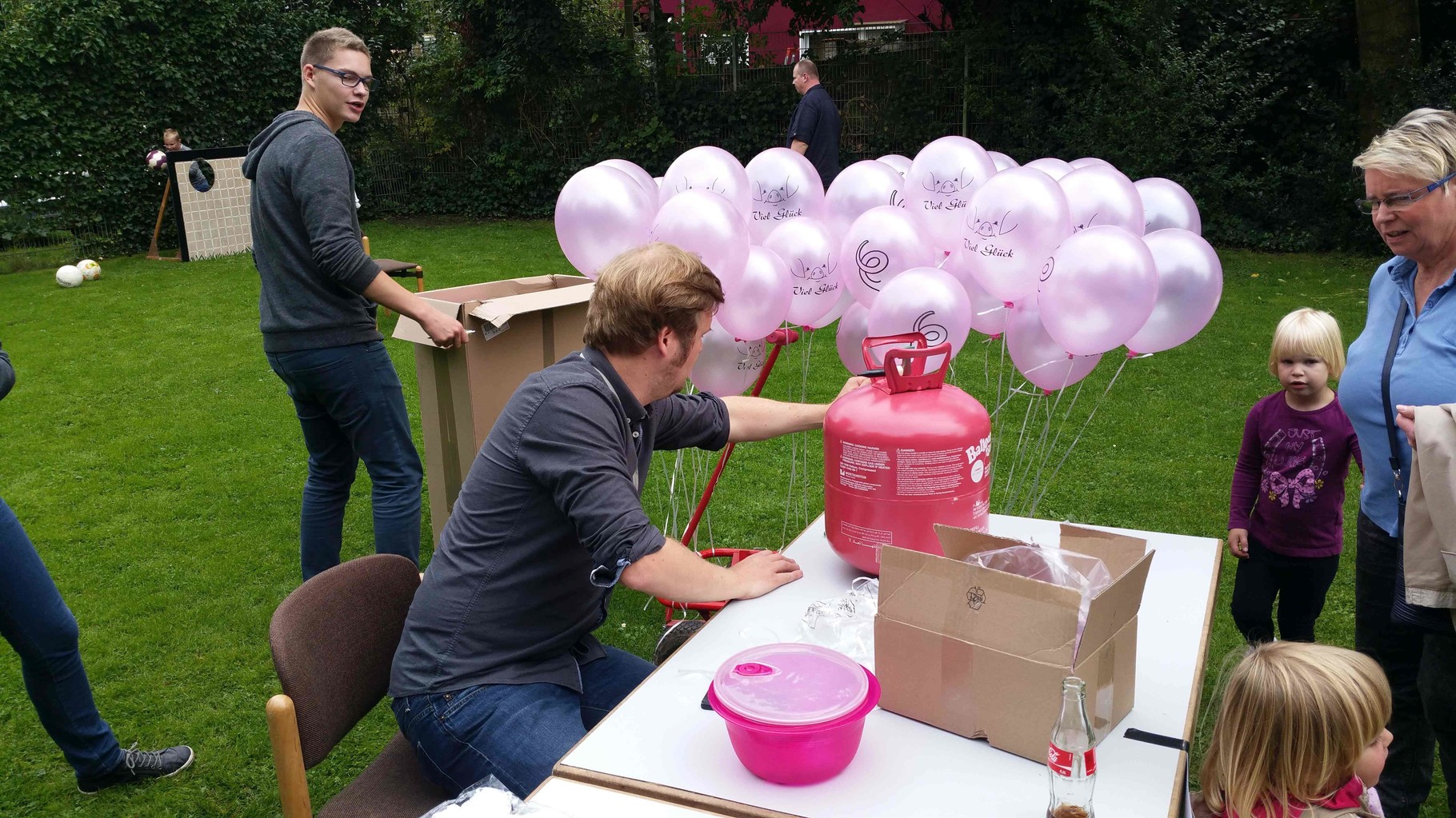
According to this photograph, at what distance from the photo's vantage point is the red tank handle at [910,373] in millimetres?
1926

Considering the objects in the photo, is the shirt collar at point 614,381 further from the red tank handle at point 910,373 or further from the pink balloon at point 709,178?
the pink balloon at point 709,178

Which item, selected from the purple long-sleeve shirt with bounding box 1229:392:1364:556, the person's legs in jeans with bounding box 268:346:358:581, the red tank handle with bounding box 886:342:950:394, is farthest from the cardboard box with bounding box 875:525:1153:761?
the person's legs in jeans with bounding box 268:346:358:581

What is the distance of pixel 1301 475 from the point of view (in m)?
2.74

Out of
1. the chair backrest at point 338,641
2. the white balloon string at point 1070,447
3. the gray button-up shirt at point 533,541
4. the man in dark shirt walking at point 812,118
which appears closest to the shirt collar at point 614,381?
the gray button-up shirt at point 533,541

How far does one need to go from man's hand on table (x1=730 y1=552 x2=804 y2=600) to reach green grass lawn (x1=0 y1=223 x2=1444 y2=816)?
1320 mm

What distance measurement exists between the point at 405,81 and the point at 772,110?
5449 mm

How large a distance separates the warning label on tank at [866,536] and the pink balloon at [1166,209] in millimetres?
1732

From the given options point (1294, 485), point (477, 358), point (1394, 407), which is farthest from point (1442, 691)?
point (477, 358)

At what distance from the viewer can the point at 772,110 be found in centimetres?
1256

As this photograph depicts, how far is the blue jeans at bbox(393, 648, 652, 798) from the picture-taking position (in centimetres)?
174

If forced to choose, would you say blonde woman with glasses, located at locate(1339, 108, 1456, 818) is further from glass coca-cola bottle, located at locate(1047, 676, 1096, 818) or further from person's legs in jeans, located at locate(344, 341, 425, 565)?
person's legs in jeans, located at locate(344, 341, 425, 565)

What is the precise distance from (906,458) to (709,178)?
139 centimetres

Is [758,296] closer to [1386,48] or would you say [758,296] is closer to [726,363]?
[726,363]

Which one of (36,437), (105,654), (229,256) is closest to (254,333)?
(36,437)
